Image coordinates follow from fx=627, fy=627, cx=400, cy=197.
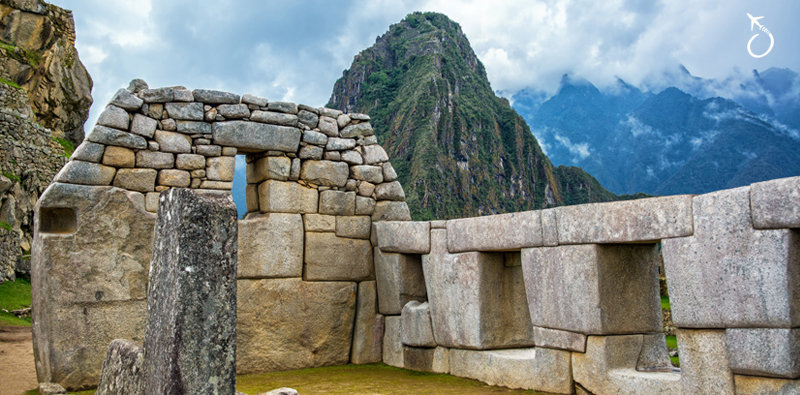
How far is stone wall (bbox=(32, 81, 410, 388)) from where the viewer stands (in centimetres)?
614

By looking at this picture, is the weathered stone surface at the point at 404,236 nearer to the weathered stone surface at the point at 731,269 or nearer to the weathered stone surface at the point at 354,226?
the weathered stone surface at the point at 354,226

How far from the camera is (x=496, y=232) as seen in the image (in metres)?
5.93

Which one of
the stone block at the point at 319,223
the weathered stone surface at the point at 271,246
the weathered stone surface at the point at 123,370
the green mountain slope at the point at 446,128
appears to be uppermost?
the green mountain slope at the point at 446,128

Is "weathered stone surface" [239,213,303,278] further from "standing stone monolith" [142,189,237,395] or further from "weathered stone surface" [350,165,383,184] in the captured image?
"standing stone monolith" [142,189,237,395]

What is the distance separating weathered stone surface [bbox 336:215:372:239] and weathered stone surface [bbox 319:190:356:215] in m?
0.09

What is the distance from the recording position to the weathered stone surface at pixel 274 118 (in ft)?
23.8

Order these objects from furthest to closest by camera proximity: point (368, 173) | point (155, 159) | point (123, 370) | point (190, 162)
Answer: point (368, 173)
point (190, 162)
point (155, 159)
point (123, 370)

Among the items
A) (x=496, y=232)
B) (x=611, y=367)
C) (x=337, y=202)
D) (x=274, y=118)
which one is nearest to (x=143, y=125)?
(x=274, y=118)

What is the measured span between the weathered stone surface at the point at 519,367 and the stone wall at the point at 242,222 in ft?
5.42

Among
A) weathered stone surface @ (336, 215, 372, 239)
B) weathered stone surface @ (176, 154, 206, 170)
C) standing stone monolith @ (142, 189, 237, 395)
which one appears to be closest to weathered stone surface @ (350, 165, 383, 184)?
weathered stone surface @ (336, 215, 372, 239)

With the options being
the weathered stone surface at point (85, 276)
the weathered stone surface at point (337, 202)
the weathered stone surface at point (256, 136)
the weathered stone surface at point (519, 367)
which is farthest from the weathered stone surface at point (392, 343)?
the weathered stone surface at point (85, 276)

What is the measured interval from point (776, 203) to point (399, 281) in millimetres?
4359

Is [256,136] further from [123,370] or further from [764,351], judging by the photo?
[764,351]

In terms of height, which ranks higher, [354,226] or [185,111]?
[185,111]
